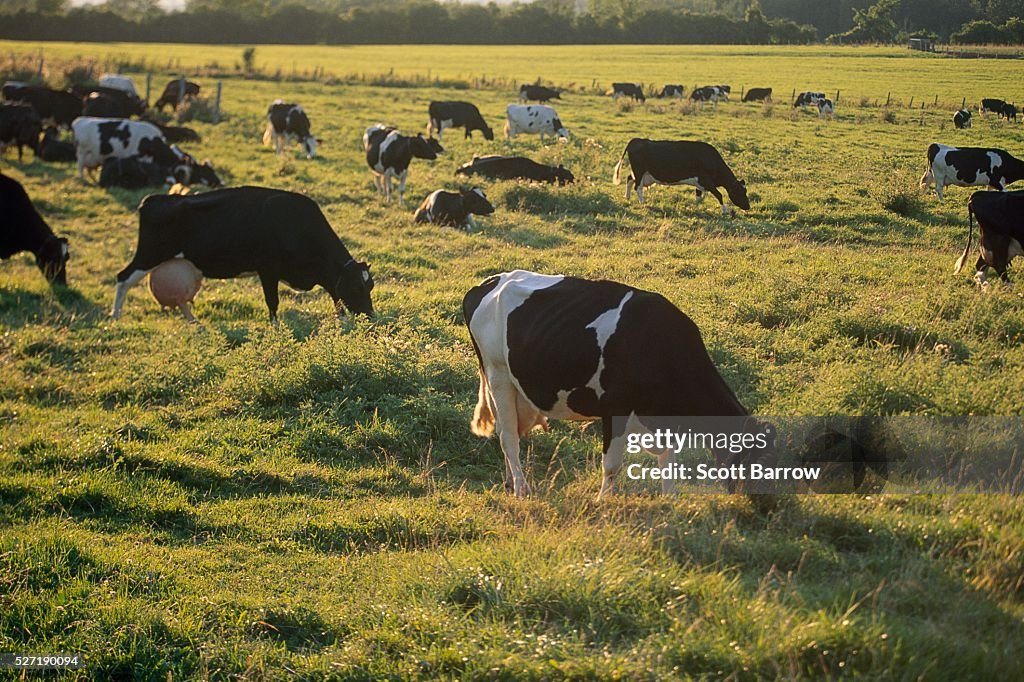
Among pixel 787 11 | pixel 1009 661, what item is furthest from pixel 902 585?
pixel 787 11

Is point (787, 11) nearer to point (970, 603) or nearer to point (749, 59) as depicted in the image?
→ point (749, 59)

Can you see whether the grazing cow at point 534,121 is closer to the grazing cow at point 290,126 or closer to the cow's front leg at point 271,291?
the grazing cow at point 290,126

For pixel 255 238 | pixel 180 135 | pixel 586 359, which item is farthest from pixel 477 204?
pixel 180 135

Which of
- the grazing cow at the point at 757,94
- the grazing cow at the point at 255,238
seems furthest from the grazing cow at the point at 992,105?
the grazing cow at the point at 255,238

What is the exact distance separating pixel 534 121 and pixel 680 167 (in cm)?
1265

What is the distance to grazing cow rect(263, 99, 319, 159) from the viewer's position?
26.5 m

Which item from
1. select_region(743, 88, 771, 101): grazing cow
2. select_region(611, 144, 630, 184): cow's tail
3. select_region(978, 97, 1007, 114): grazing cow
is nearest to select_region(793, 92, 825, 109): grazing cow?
select_region(743, 88, 771, 101): grazing cow

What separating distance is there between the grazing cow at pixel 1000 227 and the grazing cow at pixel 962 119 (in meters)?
2.12

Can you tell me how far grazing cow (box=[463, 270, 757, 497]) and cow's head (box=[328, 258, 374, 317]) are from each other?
4850 mm

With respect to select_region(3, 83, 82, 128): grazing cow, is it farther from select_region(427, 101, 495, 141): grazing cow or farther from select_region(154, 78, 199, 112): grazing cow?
select_region(427, 101, 495, 141): grazing cow

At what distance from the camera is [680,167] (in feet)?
63.3

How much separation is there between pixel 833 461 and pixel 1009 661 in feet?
7.92

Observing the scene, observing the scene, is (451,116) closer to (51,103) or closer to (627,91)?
(627,91)

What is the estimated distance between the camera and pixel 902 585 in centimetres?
472
